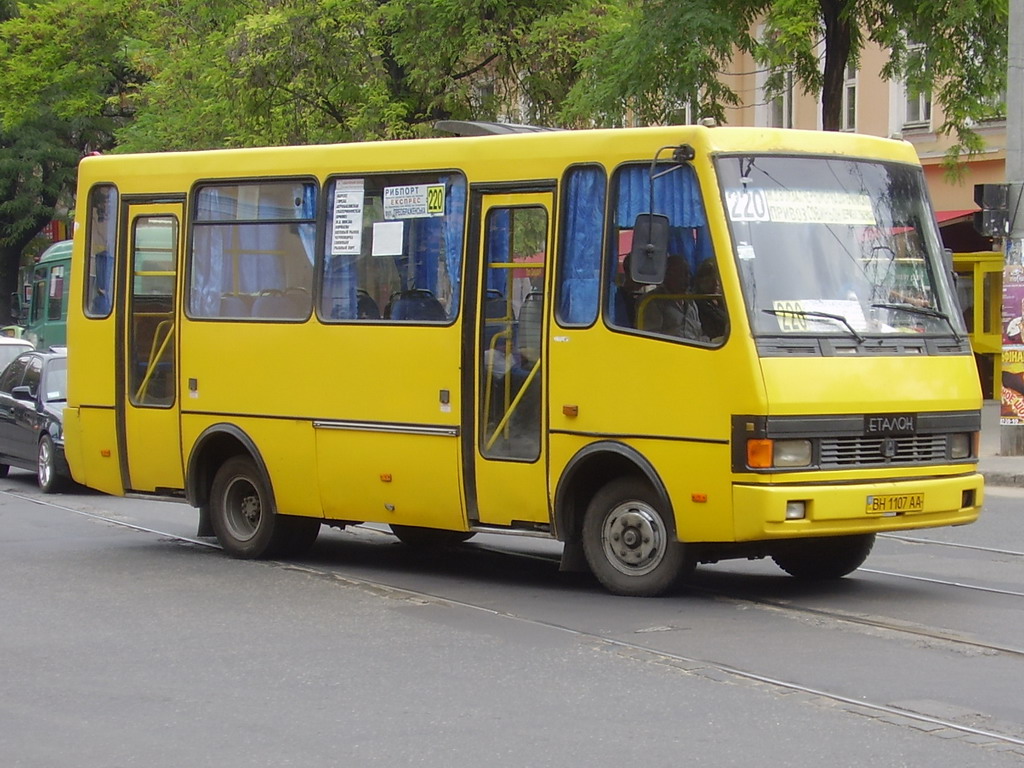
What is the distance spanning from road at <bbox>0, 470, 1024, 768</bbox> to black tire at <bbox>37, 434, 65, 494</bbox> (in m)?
6.49

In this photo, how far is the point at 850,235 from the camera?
34.2 ft

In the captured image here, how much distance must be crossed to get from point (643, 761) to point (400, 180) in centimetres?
619

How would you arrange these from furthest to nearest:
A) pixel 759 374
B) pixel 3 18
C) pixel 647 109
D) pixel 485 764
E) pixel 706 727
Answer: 1. pixel 3 18
2. pixel 647 109
3. pixel 759 374
4. pixel 706 727
5. pixel 485 764

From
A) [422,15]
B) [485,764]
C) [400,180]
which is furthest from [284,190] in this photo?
[422,15]

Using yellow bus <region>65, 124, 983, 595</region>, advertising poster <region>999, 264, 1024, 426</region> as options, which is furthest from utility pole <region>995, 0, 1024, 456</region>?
yellow bus <region>65, 124, 983, 595</region>

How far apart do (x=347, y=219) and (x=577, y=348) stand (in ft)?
7.64

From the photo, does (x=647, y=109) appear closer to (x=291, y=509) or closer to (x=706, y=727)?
(x=291, y=509)

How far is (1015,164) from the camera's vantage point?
2020 centimetres

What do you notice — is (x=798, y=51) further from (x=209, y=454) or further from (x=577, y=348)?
(x=577, y=348)

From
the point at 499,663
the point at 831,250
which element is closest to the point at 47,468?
the point at 831,250

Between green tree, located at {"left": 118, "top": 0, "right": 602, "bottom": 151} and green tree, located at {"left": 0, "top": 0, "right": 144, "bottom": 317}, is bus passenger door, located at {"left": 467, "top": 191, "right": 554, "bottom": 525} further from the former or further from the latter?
green tree, located at {"left": 0, "top": 0, "right": 144, "bottom": 317}

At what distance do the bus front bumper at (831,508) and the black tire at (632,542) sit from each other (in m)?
0.60

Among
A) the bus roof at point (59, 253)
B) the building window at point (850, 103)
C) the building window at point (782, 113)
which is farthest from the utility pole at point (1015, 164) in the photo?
the bus roof at point (59, 253)

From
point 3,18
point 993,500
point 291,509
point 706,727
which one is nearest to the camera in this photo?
point 706,727
